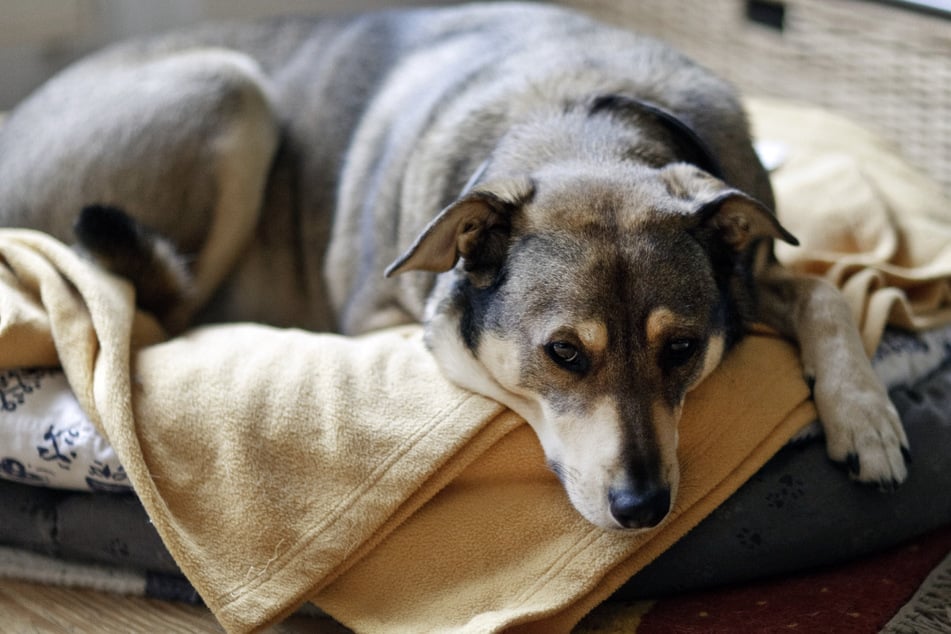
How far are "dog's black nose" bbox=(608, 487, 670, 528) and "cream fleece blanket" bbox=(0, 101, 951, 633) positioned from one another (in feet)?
0.37

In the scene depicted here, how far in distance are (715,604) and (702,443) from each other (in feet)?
1.02

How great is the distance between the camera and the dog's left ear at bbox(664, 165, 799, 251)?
1847 millimetres

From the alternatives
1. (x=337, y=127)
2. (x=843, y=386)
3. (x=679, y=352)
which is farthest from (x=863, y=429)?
(x=337, y=127)

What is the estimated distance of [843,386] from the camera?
200cm

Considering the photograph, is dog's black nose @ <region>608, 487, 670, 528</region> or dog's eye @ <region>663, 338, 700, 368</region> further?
dog's eye @ <region>663, 338, 700, 368</region>

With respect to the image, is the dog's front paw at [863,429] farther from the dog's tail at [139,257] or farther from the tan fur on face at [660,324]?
the dog's tail at [139,257]

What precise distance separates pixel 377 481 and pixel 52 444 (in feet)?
2.28

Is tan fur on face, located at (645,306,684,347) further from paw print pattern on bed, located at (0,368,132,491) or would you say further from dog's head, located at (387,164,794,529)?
paw print pattern on bed, located at (0,368,132,491)

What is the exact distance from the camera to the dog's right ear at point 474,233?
72.5 inches

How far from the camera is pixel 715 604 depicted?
76.4 inches

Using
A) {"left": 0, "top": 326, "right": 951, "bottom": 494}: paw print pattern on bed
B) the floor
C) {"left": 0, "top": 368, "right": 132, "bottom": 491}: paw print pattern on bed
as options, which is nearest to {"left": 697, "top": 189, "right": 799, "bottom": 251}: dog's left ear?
{"left": 0, "top": 326, "right": 951, "bottom": 494}: paw print pattern on bed

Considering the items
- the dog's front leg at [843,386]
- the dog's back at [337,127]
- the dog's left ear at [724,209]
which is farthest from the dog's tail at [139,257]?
the dog's front leg at [843,386]

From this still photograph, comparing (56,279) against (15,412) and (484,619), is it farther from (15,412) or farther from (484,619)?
(484,619)

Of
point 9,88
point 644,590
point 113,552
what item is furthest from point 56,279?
point 9,88
